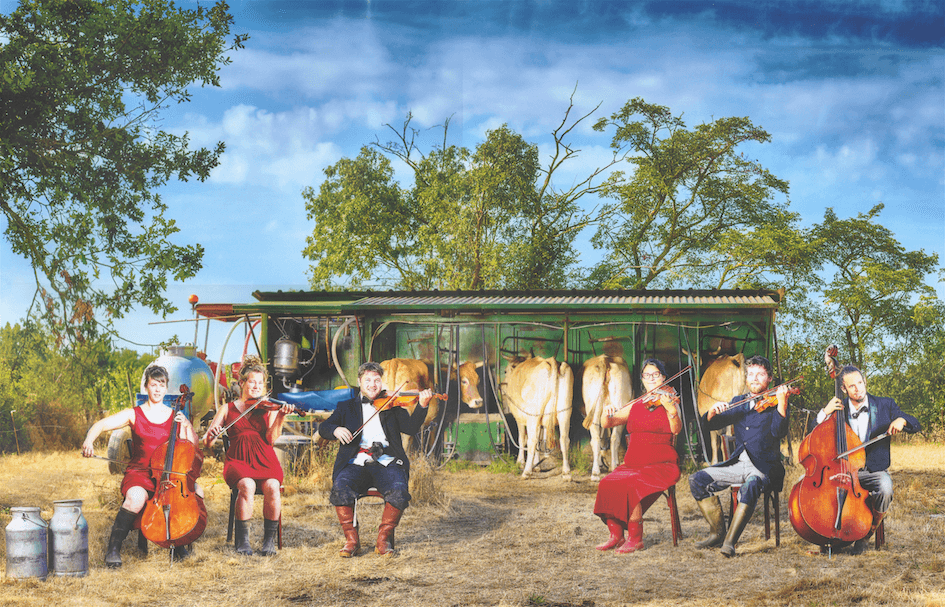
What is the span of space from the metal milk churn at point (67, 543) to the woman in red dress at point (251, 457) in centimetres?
119

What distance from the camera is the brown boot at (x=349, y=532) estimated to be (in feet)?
23.9

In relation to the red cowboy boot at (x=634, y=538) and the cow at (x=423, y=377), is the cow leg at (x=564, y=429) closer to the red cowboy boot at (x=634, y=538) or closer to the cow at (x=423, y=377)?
→ the cow at (x=423, y=377)

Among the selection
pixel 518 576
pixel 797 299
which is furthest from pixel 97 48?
pixel 797 299

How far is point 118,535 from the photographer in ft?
22.1

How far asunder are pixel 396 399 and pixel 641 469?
2.21 metres

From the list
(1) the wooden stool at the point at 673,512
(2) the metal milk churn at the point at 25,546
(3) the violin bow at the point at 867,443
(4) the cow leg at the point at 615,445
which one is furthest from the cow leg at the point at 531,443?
(2) the metal milk churn at the point at 25,546

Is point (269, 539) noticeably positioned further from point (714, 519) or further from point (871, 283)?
point (871, 283)

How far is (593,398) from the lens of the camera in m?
12.7

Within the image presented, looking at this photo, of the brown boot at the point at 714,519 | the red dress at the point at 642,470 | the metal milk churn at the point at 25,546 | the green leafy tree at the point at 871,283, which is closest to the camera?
the metal milk churn at the point at 25,546

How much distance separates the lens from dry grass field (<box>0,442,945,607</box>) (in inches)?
235

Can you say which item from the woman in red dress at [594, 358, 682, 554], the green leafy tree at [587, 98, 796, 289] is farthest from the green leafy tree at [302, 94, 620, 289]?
the woman in red dress at [594, 358, 682, 554]

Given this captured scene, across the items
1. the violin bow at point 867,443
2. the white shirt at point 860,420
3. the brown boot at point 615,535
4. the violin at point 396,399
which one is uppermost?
the violin at point 396,399

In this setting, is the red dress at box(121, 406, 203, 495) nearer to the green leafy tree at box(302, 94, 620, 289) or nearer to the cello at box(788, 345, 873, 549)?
the cello at box(788, 345, 873, 549)

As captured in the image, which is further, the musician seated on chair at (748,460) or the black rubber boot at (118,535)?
the musician seated on chair at (748,460)
